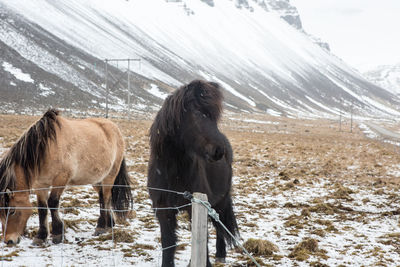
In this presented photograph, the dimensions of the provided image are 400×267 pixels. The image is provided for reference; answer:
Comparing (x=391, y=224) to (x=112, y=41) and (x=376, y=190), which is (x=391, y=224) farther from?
(x=112, y=41)

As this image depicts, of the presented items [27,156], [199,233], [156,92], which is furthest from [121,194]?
[156,92]

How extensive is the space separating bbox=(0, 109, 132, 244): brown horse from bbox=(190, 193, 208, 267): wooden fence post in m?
2.80

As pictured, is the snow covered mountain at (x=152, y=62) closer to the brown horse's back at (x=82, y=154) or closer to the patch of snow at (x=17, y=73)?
the patch of snow at (x=17, y=73)

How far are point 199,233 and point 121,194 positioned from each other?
152 inches

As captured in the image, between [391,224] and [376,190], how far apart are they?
314cm

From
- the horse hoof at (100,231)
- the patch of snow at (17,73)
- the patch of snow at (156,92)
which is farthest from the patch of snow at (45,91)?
the horse hoof at (100,231)

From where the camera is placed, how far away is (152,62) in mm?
97750

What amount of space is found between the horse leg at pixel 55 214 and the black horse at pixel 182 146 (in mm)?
1746

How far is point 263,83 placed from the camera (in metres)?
135

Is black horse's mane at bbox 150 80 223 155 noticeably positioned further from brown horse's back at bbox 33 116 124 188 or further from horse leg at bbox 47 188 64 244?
horse leg at bbox 47 188 64 244

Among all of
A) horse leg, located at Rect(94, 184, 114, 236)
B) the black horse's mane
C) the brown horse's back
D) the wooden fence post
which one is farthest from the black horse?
horse leg, located at Rect(94, 184, 114, 236)

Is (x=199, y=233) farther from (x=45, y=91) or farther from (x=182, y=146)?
(x=45, y=91)

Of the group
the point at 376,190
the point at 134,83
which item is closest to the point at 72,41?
the point at 134,83

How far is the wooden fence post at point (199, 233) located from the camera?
3010mm
